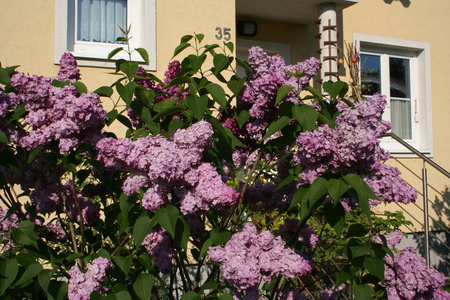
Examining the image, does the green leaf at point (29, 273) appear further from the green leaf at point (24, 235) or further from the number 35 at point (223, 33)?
the number 35 at point (223, 33)

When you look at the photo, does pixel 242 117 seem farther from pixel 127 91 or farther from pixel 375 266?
pixel 375 266

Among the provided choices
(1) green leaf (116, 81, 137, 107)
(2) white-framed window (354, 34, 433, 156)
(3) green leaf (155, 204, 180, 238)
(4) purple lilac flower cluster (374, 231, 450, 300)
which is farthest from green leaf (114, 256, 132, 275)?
(2) white-framed window (354, 34, 433, 156)

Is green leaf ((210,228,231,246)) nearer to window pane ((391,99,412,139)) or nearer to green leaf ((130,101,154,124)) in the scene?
green leaf ((130,101,154,124))

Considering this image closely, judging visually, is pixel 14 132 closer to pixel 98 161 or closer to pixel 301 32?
pixel 98 161

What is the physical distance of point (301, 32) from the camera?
278 inches

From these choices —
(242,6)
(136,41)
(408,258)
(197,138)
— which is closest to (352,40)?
(242,6)

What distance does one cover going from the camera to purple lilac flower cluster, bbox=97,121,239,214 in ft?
A: 4.31

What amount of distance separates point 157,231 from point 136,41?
3.80 m

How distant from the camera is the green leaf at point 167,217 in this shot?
1.26 metres

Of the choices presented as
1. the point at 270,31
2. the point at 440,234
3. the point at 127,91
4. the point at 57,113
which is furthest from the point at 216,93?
the point at 440,234

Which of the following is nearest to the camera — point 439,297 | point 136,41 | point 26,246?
point 26,246

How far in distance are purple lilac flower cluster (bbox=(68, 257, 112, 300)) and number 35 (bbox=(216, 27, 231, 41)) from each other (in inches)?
158

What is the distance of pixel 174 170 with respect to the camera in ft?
4.27

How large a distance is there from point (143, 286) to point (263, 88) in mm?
847
